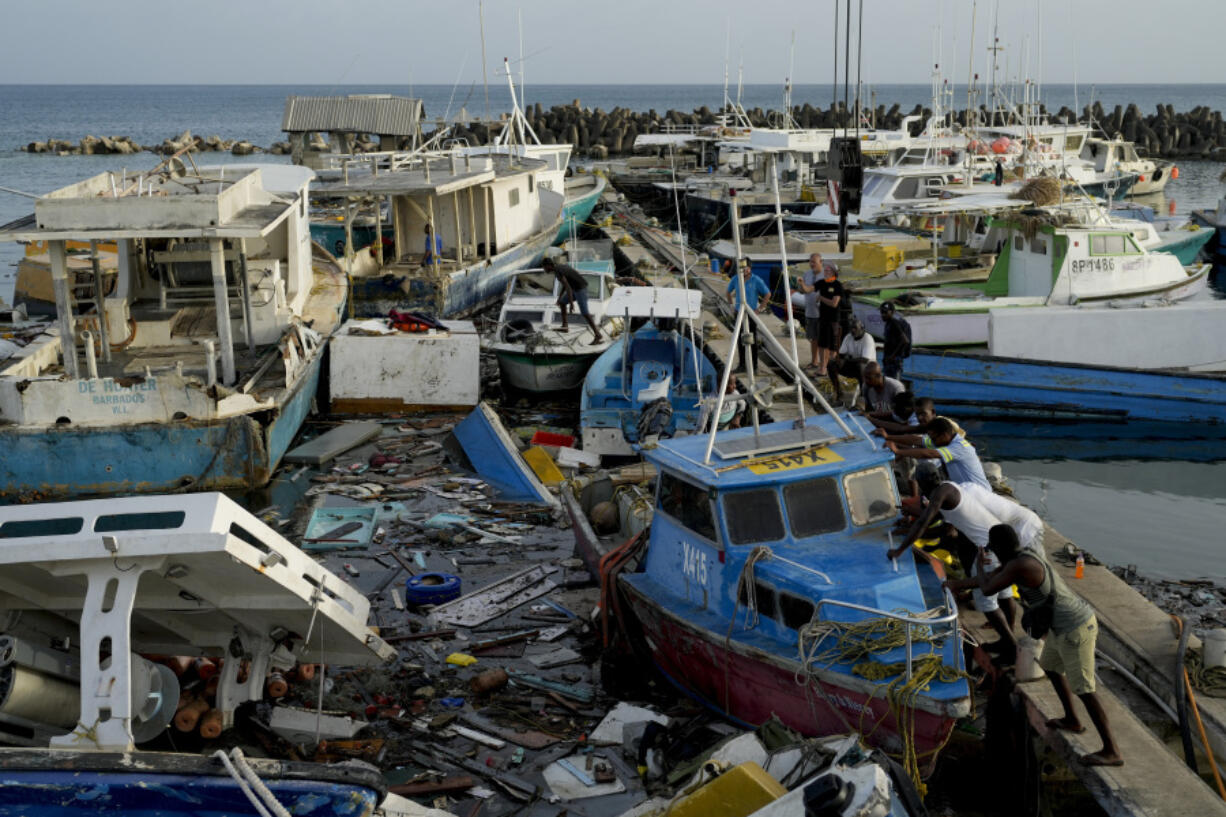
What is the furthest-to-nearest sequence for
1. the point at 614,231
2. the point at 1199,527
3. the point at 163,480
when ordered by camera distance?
1. the point at 614,231
2. the point at 1199,527
3. the point at 163,480

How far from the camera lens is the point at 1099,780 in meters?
6.92

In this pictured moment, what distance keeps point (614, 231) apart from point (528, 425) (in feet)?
53.7

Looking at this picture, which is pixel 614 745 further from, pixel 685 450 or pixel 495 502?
pixel 495 502

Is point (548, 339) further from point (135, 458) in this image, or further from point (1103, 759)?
point (1103, 759)

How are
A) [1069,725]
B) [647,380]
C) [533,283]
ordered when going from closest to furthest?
[1069,725], [647,380], [533,283]

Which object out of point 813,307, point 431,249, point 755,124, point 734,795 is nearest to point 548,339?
point 813,307

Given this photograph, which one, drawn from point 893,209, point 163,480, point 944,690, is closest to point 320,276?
point 163,480

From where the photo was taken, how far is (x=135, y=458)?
542 inches

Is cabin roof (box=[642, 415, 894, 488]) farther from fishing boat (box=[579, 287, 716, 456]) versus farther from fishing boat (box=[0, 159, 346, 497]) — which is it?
fishing boat (box=[0, 159, 346, 497])

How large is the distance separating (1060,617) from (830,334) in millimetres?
8807

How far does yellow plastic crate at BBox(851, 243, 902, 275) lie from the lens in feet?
72.2

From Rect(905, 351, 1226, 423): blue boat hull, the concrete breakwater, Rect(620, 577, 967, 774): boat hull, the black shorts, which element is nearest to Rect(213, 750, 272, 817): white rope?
Rect(620, 577, 967, 774): boat hull

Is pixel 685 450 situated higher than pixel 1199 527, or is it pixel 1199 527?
pixel 685 450

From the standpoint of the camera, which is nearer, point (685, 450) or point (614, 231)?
point (685, 450)
